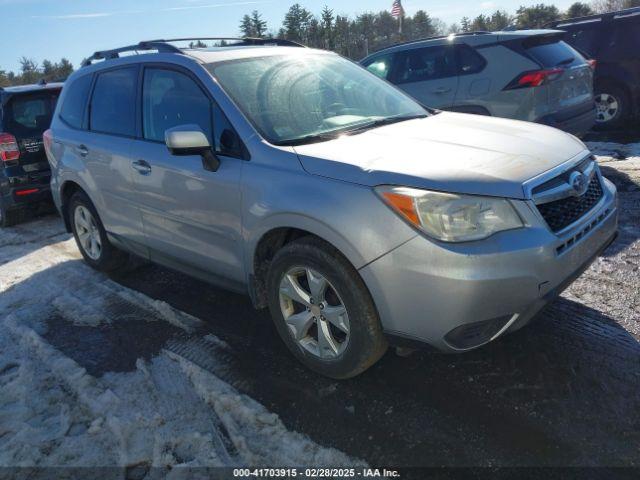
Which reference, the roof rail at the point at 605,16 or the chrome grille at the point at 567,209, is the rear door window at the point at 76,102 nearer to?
the chrome grille at the point at 567,209

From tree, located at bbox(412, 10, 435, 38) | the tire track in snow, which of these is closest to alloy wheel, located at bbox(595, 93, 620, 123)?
the tire track in snow

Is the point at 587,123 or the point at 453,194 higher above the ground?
the point at 453,194

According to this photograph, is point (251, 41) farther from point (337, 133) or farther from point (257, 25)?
point (257, 25)

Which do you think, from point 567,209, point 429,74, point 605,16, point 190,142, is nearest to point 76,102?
point 190,142

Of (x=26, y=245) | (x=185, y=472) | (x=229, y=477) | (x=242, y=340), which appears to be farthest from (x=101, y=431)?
(x=26, y=245)

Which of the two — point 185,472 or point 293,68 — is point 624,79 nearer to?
point 293,68

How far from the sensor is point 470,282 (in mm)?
2385

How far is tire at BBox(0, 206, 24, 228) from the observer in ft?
23.5

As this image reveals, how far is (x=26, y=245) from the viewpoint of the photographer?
643 cm

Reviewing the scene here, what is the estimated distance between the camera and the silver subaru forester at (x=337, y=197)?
2463mm

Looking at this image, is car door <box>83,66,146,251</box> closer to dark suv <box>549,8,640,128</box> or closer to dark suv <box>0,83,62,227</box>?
dark suv <box>0,83,62,227</box>

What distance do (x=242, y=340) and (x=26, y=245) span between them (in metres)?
4.11

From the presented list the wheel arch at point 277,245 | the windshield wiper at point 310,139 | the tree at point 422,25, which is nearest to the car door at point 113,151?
the wheel arch at point 277,245

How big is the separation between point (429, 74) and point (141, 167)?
4812 mm
